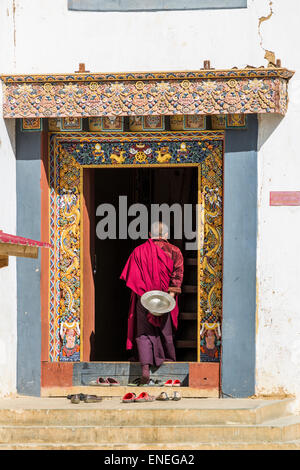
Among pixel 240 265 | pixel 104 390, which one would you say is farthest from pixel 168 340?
pixel 240 265

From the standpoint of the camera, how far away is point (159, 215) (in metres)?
13.1

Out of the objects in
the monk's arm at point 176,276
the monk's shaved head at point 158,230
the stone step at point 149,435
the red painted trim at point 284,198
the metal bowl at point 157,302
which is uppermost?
the red painted trim at point 284,198

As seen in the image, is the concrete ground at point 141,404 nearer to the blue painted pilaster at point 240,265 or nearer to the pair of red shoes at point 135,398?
the pair of red shoes at point 135,398

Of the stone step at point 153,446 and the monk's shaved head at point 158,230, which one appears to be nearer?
the stone step at point 153,446

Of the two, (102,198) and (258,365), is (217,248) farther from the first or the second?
(102,198)

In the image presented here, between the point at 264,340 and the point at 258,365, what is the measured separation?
0.78ft

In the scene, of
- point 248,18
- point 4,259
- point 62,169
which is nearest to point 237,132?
point 248,18

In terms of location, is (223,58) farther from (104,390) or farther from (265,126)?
(104,390)

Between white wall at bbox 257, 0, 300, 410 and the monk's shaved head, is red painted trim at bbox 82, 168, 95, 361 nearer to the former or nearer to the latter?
the monk's shaved head

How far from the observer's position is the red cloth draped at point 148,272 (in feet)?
38.1

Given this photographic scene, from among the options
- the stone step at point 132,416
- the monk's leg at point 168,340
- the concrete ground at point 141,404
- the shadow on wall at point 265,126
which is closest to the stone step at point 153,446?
the stone step at point 132,416

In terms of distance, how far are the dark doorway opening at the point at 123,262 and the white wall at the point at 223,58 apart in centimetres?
138

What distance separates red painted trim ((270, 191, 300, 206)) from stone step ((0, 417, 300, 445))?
6.92ft

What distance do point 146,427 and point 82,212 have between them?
7.85 feet
